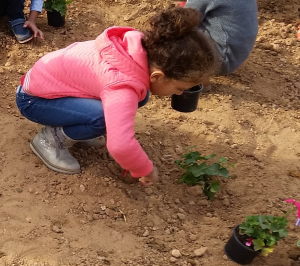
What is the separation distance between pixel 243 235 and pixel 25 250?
3.57 feet

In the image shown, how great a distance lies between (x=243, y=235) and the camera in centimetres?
218

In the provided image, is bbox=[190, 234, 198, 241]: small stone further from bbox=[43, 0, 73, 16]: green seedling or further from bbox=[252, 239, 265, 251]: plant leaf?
bbox=[43, 0, 73, 16]: green seedling

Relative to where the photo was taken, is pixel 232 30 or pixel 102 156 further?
pixel 232 30

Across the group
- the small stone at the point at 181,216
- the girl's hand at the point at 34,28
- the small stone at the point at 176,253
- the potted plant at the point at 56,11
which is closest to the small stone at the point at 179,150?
the small stone at the point at 181,216

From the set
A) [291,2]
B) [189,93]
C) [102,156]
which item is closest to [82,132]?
[102,156]

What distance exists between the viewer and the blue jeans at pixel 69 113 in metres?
2.42

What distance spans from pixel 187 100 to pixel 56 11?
72.8 inches

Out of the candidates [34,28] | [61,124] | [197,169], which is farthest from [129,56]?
[34,28]

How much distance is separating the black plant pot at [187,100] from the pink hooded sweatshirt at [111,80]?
1027mm

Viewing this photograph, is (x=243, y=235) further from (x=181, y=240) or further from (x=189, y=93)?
(x=189, y=93)

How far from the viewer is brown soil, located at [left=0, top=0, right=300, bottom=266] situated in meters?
2.23

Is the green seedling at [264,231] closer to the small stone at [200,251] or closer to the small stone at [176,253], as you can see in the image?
the small stone at [200,251]

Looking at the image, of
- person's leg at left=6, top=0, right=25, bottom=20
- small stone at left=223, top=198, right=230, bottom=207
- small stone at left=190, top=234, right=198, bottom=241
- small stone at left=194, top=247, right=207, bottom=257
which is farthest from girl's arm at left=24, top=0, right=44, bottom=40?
small stone at left=194, top=247, right=207, bottom=257

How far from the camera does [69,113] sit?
2471mm
